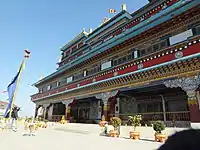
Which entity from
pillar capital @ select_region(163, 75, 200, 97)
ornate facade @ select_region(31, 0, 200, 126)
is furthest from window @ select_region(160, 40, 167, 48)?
pillar capital @ select_region(163, 75, 200, 97)

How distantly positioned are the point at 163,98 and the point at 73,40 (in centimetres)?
1568

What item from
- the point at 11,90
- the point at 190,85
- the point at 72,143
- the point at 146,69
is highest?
the point at 146,69

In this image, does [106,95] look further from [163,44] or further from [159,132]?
[159,132]

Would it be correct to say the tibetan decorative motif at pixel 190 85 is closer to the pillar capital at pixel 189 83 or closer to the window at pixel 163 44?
the pillar capital at pixel 189 83

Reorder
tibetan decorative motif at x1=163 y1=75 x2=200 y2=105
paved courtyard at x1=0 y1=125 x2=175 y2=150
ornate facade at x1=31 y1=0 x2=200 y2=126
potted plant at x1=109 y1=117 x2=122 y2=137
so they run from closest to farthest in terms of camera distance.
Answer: paved courtyard at x1=0 y1=125 x2=175 y2=150, tibetan decorative motif at x1=163 y1=75 x2=200 y2=105, ornate facade at x1=31 y1=0 x2=200 y2=126, potted plant at x1=109 y1=117 x2=122 y2=137

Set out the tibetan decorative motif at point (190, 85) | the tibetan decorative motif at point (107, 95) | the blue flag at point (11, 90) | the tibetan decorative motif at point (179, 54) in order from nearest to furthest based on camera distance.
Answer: the tibetan decorative motif at point (190, 85) < the tibetan decorative motif at point (179, 54) < the blue flag at point (11, 90) < the tibetan decorative motif at point (107, 95)

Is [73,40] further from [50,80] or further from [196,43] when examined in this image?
→ [196,43]

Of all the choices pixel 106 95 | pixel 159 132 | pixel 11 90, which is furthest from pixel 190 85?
pixel 11 90

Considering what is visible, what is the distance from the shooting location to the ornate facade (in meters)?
8.00

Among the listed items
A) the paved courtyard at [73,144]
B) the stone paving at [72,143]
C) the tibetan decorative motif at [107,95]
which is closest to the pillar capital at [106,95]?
the tibetan decorative motif at [107,95]

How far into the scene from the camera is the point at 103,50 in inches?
520

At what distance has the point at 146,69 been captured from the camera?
928 cm

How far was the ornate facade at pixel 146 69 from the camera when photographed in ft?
26.2

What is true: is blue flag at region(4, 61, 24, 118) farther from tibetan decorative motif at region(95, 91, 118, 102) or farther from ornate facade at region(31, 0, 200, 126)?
tibetan decorative motif at region(95, 91, 118, 102)
